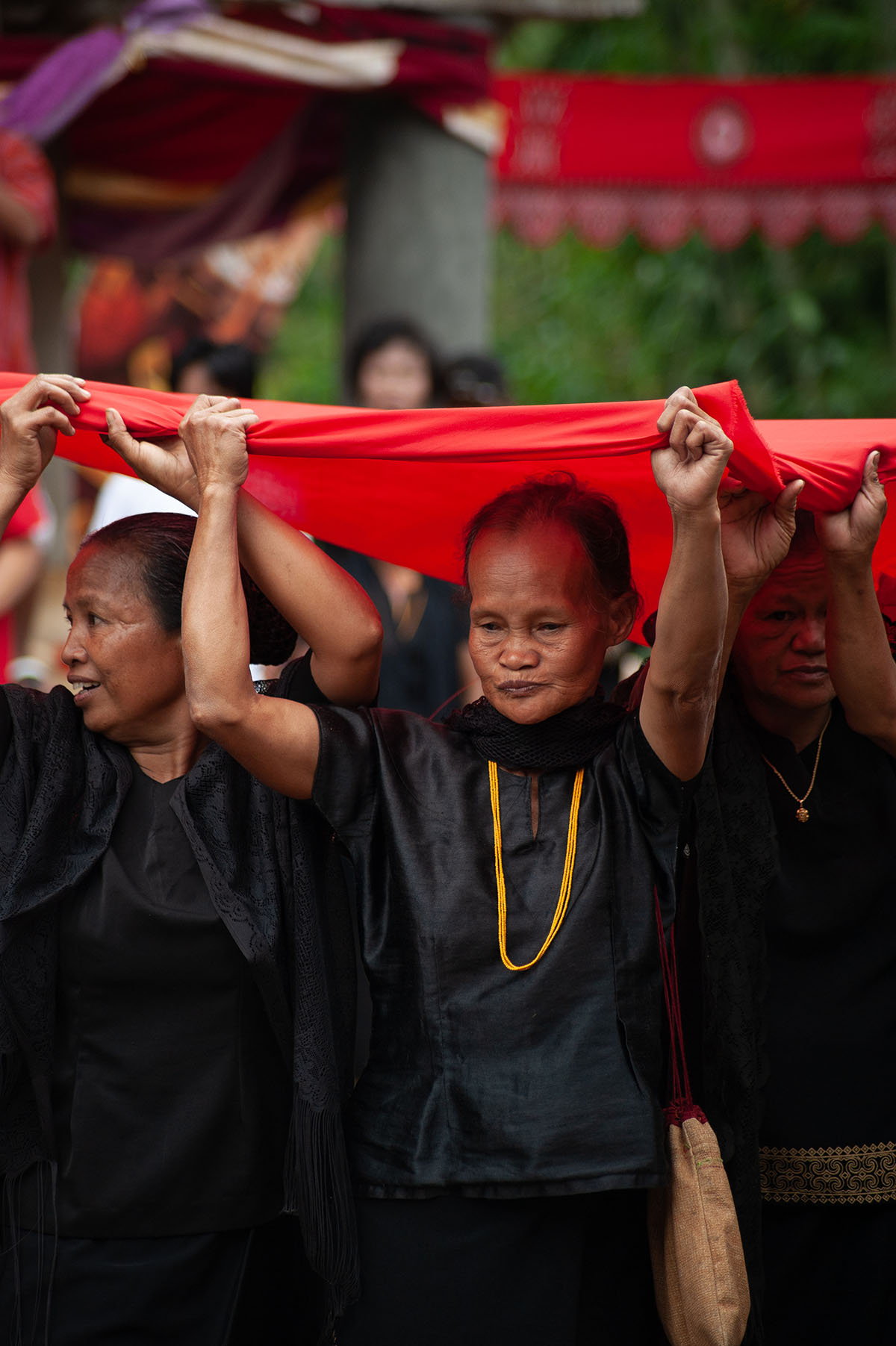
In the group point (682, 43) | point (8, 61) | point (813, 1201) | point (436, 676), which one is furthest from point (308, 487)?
point (682, 43)

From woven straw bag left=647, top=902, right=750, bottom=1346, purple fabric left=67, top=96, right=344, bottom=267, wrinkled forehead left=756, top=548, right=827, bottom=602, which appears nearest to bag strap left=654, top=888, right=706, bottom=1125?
woven straw bag left=647, top=902, right=750, bottom=1346

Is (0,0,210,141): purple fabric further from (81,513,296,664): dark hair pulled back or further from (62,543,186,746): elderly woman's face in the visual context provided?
(62,543,186,746): elderly woman's face

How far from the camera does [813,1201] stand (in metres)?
2.42

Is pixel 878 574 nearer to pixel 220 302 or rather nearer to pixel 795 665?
pixel 795 665

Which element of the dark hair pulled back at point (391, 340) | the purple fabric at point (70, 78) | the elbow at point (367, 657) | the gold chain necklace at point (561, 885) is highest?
the purple fabric at point (70, 78)

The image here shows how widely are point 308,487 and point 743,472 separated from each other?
780 mm

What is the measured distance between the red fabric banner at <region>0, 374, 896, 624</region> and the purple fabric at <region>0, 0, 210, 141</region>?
3.24m

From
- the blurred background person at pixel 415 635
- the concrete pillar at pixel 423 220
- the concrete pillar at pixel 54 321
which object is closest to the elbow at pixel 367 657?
the blurred background person at pixel 415 635

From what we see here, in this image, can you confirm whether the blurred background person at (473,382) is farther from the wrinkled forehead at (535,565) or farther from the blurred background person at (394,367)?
the wrinkled forehead at (535,565)

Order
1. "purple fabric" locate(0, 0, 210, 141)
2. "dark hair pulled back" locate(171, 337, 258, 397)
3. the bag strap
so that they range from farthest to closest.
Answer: "purple fabric" locate(0, 0, 210, 141) < "dark hair pulled back" locate(171, 337, 258, 397) < the bag strap

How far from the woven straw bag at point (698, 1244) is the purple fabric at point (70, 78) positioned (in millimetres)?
4294

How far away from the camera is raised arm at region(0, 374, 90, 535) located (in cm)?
209

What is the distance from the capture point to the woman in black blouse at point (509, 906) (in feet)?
6.69

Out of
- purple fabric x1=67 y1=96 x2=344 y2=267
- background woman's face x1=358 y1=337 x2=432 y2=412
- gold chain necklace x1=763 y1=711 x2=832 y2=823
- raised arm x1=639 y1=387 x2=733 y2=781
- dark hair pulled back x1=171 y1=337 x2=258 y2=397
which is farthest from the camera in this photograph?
purple fabric x1=67 y1=96 x2=344 y2=267
